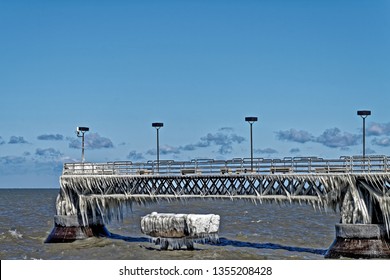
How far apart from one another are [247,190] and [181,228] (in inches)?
192

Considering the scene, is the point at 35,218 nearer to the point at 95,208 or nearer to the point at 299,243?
the point at 95,208

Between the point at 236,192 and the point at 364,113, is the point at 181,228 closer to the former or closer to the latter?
the point at 236,192

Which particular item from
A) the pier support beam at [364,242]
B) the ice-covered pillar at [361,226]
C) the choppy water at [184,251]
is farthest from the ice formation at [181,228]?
the pier support beam at [364,242]

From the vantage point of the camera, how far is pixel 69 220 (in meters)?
50.9

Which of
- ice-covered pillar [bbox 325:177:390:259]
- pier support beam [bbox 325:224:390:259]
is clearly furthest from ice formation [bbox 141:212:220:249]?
pier support beam [bbox 325:224:390:259]

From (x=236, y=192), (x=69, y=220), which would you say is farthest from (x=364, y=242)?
(x=69, y=220)

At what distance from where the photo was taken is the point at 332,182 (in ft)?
134

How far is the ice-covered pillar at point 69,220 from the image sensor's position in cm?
5091

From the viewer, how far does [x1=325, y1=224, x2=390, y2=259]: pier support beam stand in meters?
39.2

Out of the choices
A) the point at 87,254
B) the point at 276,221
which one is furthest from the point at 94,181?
the point at 276,221

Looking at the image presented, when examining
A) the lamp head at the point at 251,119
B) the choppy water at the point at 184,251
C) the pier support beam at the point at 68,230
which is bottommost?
the choppy water at the point at 184,251

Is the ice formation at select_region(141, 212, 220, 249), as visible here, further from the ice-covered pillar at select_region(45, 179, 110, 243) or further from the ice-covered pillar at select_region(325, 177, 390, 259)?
the ice-covered pillar at select_region(325, 177, 390, 259)

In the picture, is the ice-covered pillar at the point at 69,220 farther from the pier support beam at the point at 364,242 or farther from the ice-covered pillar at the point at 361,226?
the pier support beam at the point at 364,242

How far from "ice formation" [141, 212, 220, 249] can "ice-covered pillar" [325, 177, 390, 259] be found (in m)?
8.01
